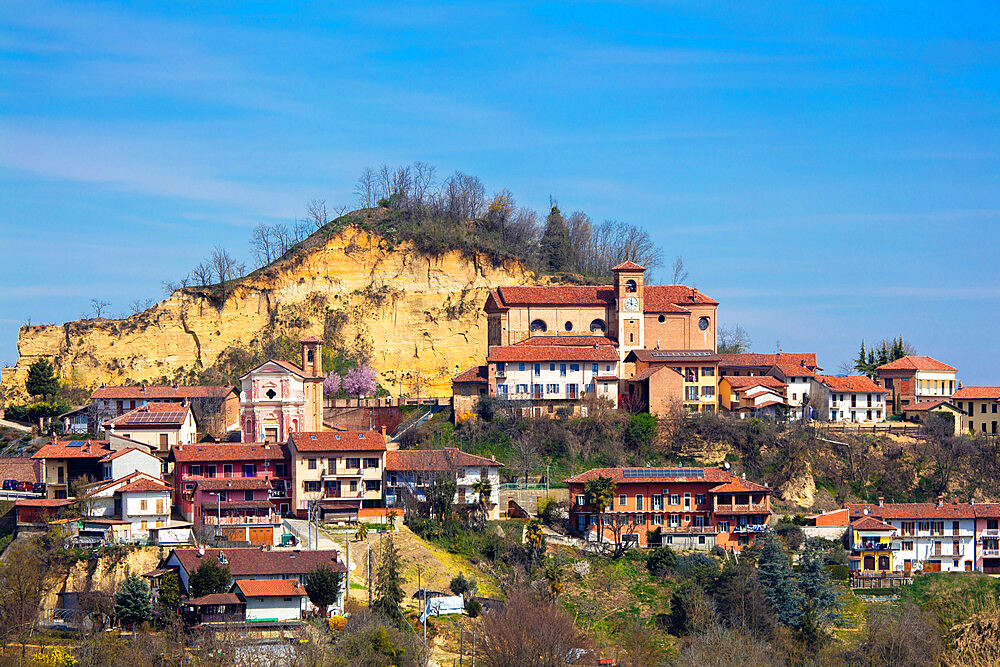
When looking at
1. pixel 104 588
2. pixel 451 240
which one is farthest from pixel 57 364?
pixel 104 588

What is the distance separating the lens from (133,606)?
49.0 metres

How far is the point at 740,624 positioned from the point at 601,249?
4999 centimetres

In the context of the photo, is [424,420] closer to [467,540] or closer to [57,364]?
[467,540]

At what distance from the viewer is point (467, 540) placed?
5816 centimetres

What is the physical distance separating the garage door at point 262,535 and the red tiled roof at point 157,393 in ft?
54.3

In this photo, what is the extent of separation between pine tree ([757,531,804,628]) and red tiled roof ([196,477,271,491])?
818 inches

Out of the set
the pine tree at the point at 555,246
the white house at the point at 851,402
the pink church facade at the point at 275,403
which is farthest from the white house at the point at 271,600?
the pine tree at the point at 555,246

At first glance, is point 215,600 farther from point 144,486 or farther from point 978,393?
point 978,393

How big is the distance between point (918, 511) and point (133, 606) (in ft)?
112

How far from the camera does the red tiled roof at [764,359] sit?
76.6 metres

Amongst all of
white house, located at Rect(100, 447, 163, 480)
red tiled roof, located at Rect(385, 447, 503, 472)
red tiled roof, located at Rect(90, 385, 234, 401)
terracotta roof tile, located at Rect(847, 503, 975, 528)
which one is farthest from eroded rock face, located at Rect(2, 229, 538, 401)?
terracotta roof tile, located at Rect(847, 503, 975, 528)

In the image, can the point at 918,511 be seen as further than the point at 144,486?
Yes

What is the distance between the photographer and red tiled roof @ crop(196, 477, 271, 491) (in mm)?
58375

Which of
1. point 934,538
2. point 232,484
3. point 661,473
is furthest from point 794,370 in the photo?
point 232,484
